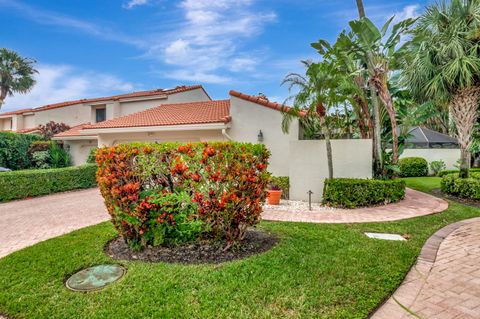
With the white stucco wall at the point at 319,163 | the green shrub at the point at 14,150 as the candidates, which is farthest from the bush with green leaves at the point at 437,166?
the green shrub at the point at 14,150

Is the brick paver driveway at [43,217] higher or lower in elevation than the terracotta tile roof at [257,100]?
lower

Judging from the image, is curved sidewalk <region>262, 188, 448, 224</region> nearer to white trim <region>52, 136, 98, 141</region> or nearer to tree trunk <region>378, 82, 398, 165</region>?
tree trunk <region>378, 82, 398, 165</region>

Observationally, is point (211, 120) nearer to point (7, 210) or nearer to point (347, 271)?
point (7, 210)

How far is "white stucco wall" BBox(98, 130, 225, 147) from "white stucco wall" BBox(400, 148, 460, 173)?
16755mm

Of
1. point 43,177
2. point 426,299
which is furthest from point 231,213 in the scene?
point 43,177

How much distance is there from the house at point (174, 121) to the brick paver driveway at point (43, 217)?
2737 millimetres

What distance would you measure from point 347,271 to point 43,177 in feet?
50.9

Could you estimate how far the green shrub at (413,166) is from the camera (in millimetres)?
20031

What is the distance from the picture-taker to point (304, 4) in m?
12.2

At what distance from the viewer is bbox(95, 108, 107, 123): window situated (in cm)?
2542

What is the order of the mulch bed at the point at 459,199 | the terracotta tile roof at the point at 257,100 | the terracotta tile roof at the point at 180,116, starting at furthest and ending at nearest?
1. the terracotta tile roof at the point at 180,116
2. the terracotta tile roof at the point at 257,100
3. the mulch bed at the point at 459,199

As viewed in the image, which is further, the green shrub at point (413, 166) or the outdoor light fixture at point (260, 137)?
the green shrub at point (413, 166)

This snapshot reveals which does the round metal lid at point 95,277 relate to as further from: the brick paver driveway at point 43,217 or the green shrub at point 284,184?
the green shrub at point 284,184

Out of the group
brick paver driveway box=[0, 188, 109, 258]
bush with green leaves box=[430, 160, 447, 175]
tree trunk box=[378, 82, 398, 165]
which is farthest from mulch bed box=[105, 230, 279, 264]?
bush with green leaves box=[430, 160, 447, 175]
